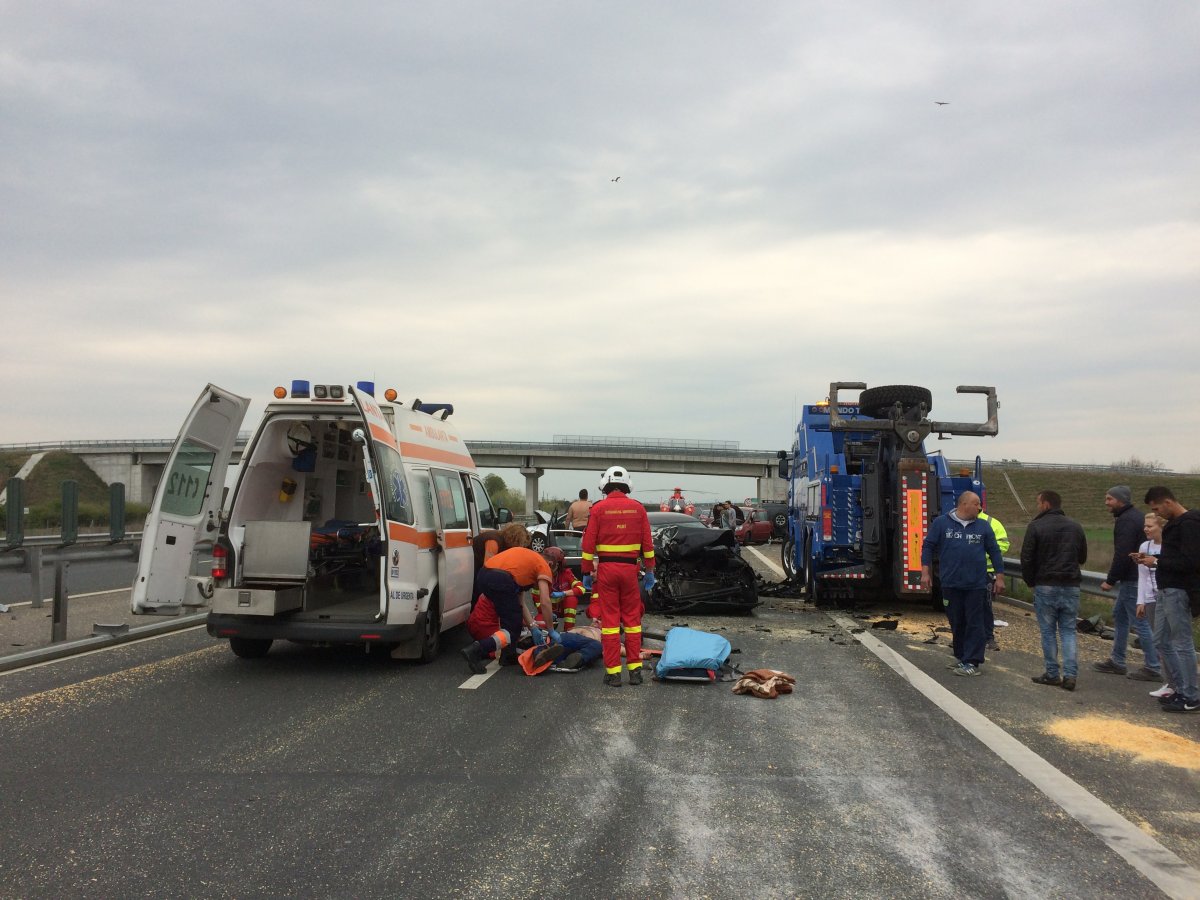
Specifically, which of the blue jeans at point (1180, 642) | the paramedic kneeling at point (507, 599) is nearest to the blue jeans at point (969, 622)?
the blue jeans at point (1180, 642)

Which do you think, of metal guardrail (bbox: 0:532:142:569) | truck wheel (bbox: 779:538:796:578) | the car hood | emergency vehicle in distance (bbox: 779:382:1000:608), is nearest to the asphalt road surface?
metal guardrail (bbox: 0:532:142:569)

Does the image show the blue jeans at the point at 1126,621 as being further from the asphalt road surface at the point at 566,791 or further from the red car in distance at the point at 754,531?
the red car in distance at the point at 754,531

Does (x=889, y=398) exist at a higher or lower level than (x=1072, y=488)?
higher

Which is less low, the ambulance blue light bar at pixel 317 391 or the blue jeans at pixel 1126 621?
the ambulance blue light bar at pixel 317 391

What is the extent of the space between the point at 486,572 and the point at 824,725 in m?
3.60

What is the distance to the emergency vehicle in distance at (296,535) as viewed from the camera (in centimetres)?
809

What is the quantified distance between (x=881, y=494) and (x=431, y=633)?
7050 millimetres

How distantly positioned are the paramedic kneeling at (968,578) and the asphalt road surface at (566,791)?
0.47 m

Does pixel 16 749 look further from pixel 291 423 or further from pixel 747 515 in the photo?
pixel 747 515

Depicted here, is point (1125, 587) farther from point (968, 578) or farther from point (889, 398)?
point (889, 398)

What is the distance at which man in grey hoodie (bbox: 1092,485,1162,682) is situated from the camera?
8.62 m

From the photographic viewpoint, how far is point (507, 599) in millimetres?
8742

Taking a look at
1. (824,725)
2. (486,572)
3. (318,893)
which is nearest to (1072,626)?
(824,725)

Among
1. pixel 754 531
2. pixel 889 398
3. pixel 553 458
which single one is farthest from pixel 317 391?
pixel 553 458
